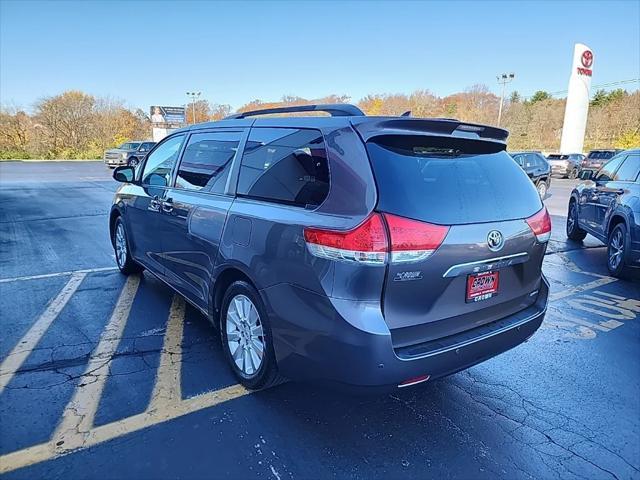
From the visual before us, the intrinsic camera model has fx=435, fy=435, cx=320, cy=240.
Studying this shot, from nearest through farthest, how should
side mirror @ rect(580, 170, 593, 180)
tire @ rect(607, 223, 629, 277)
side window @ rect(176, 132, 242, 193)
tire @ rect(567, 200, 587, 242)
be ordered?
side window @ rect(176, 132, 242, 193), tire @ rect(607, 223, 629, 277), side mirror @ rect(580, 170, 593, 180), tire @ rect(567, 200, 587, 242)

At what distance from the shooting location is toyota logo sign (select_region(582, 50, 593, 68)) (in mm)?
35750

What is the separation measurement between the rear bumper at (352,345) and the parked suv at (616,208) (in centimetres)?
414

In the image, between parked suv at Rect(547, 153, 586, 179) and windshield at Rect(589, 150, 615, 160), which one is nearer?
windshield at Rect(589, 150, 615, 160)

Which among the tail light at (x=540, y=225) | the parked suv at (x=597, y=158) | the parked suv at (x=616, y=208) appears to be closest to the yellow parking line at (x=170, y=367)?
the tail light at (x=540, y=225)

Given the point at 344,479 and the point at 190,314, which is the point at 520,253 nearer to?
the point at 344,479

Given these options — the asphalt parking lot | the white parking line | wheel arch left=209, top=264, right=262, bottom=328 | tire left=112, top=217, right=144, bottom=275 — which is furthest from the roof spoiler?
the white parking line

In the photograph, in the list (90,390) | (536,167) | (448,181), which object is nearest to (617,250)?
(448,181)

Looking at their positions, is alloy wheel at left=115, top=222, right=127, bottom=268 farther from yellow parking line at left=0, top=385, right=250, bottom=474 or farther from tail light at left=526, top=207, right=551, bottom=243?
tail light at left=526, top=207, right=551, bottom=243

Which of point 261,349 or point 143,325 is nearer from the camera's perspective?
point 261,349

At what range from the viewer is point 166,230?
397 cm

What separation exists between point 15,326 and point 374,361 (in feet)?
11.6

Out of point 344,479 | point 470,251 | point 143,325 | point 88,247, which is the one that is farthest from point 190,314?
point 88,247

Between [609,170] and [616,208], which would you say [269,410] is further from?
[609,170]

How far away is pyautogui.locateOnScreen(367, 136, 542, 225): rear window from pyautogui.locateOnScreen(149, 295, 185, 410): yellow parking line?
6.27ft
